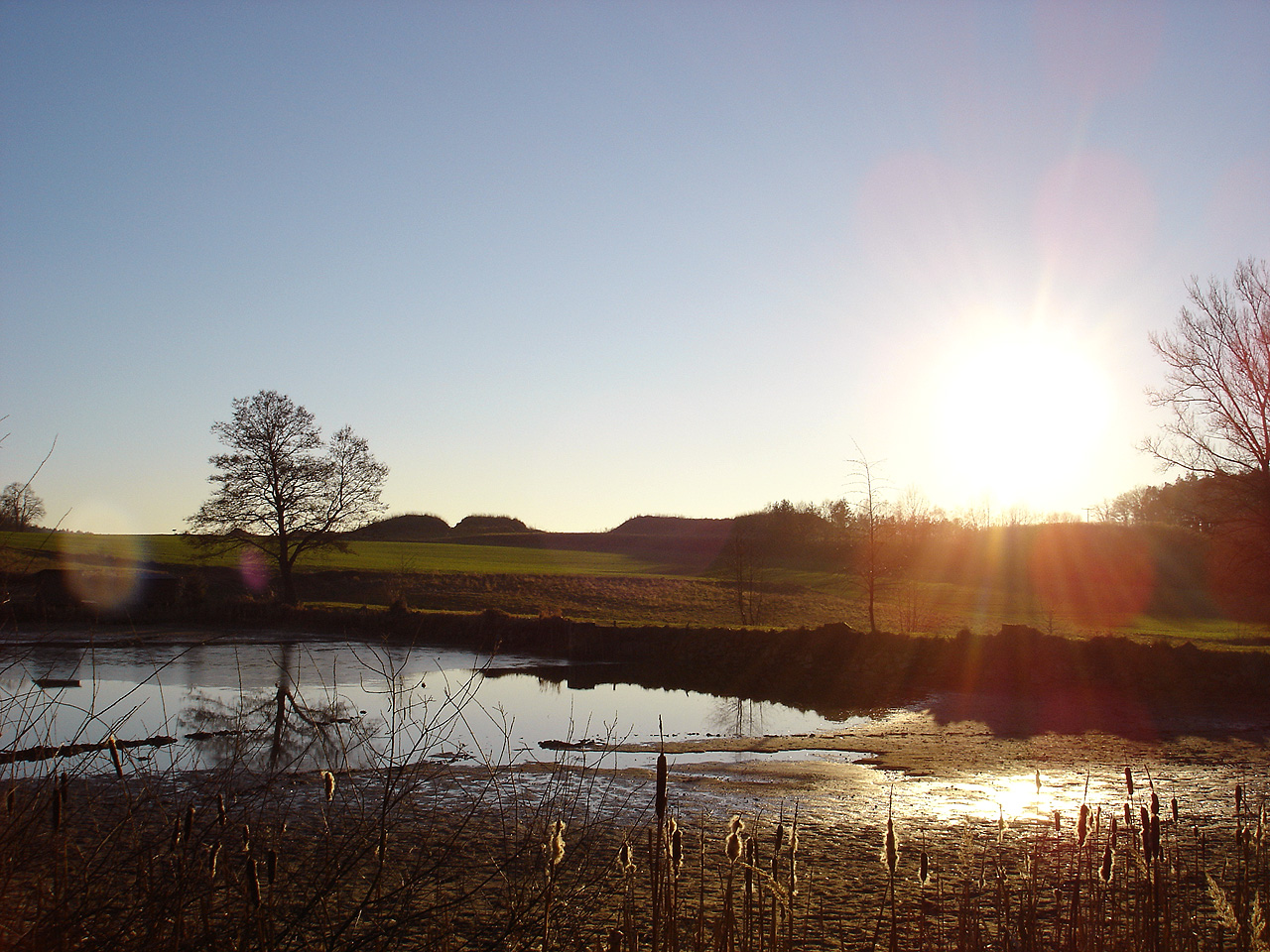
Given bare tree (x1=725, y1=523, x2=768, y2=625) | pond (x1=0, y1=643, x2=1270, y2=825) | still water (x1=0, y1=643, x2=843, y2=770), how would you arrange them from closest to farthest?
pond (x1=0, y1=643, x2=1270, y2=825)
still water (x1=0, y1=643, x2=843, y2=770)
bare tree (x1=725, y1=523, x2=768, y2=625)

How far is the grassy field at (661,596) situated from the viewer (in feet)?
110

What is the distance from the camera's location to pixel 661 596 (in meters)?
40.8

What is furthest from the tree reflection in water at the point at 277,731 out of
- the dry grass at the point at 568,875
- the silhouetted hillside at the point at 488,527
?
the silhouetted hillside at the point at 488,527

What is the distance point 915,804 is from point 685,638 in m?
17.2

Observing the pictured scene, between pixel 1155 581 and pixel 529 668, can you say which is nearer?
pixel 529 668

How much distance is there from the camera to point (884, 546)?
2955 centimetres

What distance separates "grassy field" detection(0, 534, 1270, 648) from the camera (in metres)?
33.6

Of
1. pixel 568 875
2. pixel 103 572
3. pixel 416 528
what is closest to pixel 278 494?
pixel 103 572

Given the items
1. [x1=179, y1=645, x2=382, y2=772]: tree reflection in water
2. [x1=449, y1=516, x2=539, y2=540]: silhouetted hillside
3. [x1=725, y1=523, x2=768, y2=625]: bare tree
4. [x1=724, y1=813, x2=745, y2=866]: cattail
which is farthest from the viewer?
[x1=449, y1=516, x2=539, y2=540]: silhouetted hillside

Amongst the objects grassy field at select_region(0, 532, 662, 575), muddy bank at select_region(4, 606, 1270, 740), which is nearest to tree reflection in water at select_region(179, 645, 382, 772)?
muddy bank at select_region(4, 606, 1270, 740)

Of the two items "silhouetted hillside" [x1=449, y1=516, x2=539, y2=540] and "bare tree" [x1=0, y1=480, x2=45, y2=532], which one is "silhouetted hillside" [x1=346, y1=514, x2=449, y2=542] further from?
"bare tree" [x1=0, y1=480, x2=45, y2=532]

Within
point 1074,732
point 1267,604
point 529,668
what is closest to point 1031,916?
point 1074,732

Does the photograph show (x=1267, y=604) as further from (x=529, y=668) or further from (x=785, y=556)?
(x=529, y=668)

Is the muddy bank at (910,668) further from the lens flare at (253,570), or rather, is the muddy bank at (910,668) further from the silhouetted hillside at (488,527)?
the silhouetted hillside at (488,527)
